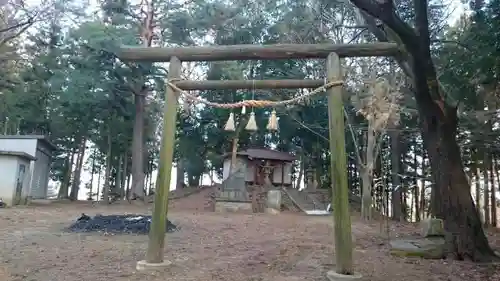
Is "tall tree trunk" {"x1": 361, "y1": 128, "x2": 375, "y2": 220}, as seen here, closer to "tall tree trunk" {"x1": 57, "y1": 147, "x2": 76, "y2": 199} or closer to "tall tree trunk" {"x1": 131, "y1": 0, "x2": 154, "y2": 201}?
"tall tree trunk" {"x1": 131, "y1": 0, "x2": 154, "y2": 201}

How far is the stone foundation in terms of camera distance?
50.8 feet

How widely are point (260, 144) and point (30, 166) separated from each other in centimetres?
1259

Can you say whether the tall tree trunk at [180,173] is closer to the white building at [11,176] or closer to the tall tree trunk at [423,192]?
the white building at [11,176]

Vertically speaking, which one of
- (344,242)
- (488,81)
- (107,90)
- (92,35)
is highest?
(92,35)

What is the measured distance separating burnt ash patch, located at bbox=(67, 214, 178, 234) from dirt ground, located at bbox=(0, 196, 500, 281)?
1.24 feet

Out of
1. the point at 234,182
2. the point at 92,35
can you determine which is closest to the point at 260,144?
the point at 234,182

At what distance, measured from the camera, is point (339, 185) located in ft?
15.2

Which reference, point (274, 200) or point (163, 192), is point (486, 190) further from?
point (163, 192)

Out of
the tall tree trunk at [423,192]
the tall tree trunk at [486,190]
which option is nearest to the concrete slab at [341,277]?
the tall tree trunk at [486,190]

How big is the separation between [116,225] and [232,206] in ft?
23.9

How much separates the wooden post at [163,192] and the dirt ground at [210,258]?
29cm

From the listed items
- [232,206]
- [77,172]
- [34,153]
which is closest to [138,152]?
[34,153]

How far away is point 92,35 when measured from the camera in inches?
661

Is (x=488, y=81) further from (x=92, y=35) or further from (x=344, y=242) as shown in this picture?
(x=92, y=35)
